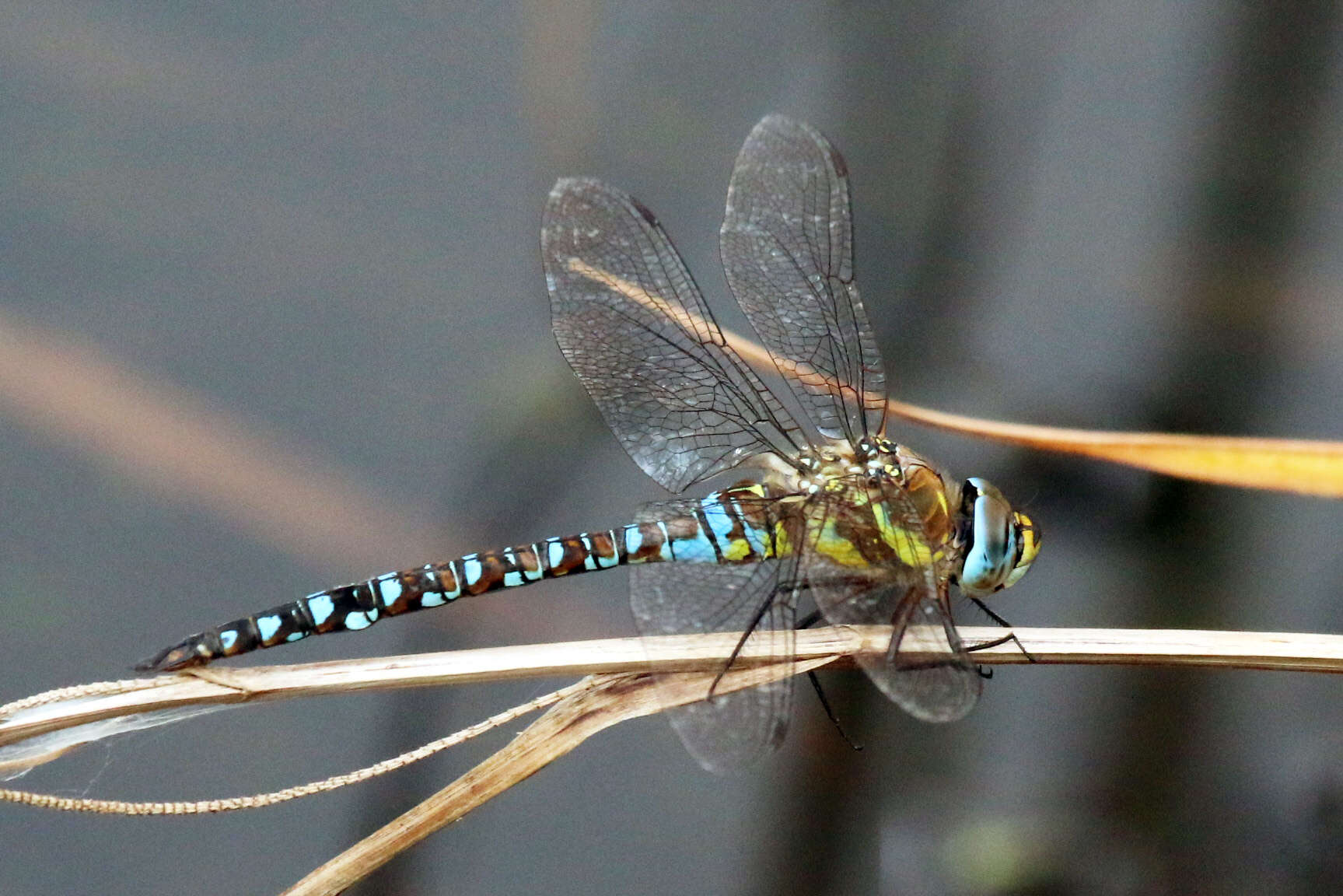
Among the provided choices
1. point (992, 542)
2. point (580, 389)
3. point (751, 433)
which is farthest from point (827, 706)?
point (580, 389)

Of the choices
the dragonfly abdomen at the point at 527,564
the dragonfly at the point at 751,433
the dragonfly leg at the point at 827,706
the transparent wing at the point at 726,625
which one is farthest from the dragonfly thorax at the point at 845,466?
the dragonfly leg at the point at 827,706

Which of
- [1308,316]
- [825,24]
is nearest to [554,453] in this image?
[825,24]

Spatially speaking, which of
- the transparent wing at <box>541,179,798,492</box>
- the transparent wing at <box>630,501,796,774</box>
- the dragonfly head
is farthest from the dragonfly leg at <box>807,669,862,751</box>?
the transparent wing at <box>541,179,798,492</box>

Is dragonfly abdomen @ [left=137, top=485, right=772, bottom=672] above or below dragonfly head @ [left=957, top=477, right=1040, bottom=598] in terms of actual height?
above

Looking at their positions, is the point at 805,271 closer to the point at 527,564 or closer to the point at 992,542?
the point at 992,542

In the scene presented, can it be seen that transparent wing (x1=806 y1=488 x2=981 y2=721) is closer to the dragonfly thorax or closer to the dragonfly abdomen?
the dragonfly thorax

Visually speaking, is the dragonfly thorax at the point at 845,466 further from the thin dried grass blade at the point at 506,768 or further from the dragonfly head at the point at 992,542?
the thin dried grass blade at the point at 506,768

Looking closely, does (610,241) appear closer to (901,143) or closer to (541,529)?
(541,529)
